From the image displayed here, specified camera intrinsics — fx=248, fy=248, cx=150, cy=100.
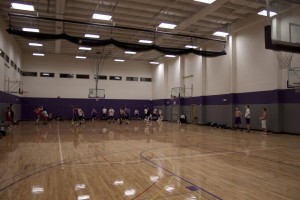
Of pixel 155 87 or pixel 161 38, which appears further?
pixel 155 87

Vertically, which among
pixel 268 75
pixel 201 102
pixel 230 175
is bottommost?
pixel 230 175

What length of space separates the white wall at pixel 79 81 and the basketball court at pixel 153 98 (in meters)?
0.12

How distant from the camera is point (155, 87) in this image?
99.4ft

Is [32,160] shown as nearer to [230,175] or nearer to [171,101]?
[230,175]

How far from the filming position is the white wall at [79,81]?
86.6 feet

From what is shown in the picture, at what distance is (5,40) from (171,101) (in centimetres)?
1597

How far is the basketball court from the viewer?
4.84 meters

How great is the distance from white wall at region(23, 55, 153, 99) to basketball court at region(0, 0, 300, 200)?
12cm

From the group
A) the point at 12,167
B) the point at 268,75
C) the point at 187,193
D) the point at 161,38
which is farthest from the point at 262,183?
the point at 161,38

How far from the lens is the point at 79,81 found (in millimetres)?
27922

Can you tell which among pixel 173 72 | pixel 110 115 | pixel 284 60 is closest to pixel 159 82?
pixel 173 72

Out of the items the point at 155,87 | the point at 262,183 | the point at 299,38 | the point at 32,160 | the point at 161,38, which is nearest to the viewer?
the point at 262,183

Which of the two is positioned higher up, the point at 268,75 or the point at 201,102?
the point at 268,75

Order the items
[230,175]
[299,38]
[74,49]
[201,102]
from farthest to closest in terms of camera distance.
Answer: [74,49], [201,102], [299,38], [230,175]
